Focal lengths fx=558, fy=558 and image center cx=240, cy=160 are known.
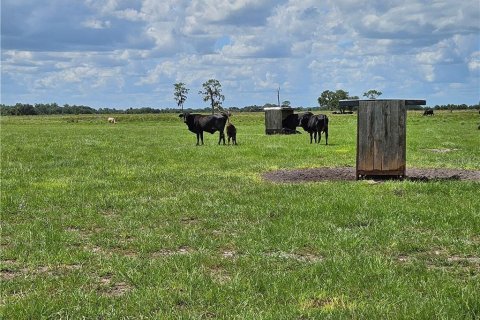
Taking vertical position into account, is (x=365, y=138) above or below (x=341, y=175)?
above

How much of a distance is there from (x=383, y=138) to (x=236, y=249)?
8.00 m

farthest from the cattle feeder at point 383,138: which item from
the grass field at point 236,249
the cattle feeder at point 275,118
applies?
the cattle feeder at point 275,118

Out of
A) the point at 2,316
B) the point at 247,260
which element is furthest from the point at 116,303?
the point at 247,260

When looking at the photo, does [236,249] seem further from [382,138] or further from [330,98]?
[330,98]

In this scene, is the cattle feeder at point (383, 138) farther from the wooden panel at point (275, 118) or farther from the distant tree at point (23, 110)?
the distant tree at point (23, 110)

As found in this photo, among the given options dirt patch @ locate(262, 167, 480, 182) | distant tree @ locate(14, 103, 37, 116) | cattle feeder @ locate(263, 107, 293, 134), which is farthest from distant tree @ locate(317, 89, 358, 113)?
dirt patch @ locate(262, 167, 480, 182)

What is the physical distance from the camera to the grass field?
5613 millimetres

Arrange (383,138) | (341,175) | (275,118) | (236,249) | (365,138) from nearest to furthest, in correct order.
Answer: (236,249)
(383,138)
(365,138)
(341,175)
(275,118)

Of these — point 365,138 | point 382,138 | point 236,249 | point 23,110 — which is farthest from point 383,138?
point 23,110

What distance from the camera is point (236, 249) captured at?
313 inches

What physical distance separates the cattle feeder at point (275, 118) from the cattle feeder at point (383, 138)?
2633cm

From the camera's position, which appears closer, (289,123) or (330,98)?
(289,123)

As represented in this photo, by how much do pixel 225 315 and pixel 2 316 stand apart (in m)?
2.16

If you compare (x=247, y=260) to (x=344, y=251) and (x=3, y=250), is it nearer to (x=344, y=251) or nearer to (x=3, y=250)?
(x=344, y=251)
